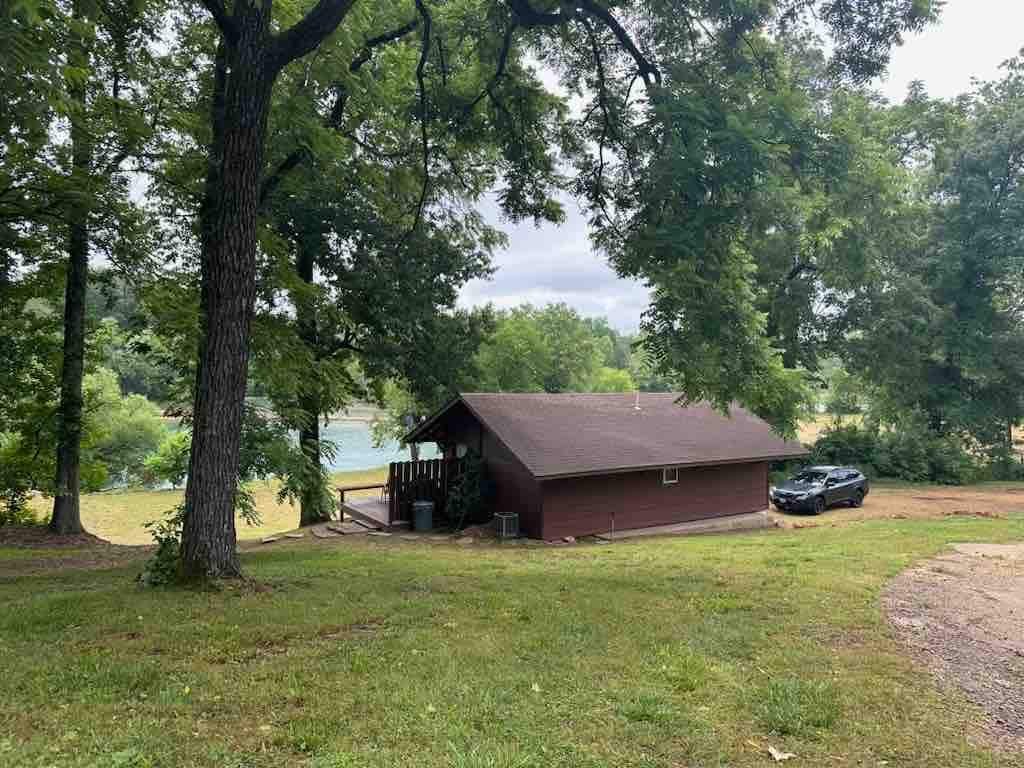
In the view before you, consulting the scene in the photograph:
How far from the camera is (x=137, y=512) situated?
27.8m

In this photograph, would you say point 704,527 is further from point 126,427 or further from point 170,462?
point 126,427

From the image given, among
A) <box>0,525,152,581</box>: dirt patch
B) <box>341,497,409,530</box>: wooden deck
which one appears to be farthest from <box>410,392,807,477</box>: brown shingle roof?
<box>0,525,152,581</box>: dirt patch

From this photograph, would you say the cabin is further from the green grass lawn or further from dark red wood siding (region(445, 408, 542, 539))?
the green grass lawn

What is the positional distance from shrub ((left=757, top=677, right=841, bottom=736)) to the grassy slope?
1860 centimetres

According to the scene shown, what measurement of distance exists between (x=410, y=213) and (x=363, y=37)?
5233 mm

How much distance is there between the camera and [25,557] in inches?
446

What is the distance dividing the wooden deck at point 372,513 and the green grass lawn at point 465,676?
27.3ft

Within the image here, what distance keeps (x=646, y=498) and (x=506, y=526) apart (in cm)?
428

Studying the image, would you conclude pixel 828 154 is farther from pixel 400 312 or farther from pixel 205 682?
pixel 400 312

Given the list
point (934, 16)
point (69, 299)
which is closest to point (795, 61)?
point (934, 16)

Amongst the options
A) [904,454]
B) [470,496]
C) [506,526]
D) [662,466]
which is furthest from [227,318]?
[904,454]

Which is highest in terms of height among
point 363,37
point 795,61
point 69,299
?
point 363,37

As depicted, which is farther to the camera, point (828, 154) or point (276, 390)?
point (276, 390)

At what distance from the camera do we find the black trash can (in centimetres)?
1602
